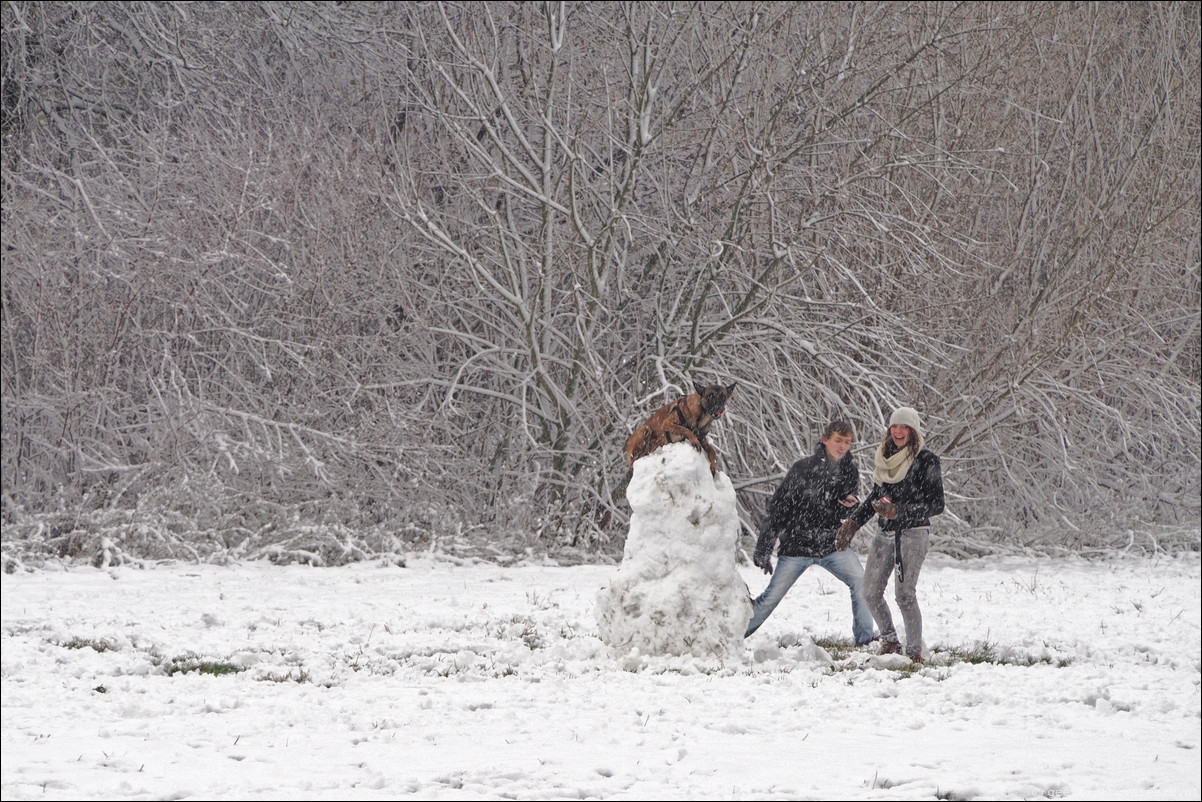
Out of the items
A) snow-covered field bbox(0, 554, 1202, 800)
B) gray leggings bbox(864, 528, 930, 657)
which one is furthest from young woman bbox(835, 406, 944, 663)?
snow-covered field bbox(0, 554, 1202, 800)

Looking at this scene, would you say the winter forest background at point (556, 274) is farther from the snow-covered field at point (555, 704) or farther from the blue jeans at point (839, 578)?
the blue jeans at point (839, 578)

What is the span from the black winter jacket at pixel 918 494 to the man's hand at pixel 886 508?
0.19 ft

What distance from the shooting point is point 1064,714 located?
23.3ft

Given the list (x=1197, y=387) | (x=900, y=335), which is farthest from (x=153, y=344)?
(x=1197, y=387)

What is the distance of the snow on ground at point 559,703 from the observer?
564 cm

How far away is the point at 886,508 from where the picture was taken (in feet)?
26.5

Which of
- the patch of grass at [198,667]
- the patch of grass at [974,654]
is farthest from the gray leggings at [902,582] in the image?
the patch of grass at [198,667]

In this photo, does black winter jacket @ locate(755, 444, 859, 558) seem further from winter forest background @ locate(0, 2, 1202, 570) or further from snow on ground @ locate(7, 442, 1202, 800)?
winter forest background @ locate(0, 2, 1202, 570)

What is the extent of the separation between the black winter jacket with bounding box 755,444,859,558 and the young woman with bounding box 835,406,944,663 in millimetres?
333

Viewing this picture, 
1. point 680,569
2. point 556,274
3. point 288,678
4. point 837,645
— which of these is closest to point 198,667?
point 288,678

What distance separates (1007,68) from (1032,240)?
7.21ft

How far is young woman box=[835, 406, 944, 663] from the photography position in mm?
8125

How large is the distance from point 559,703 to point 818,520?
2374 millimetres

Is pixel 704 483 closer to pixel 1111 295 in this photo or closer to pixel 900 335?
pixel 900 335
